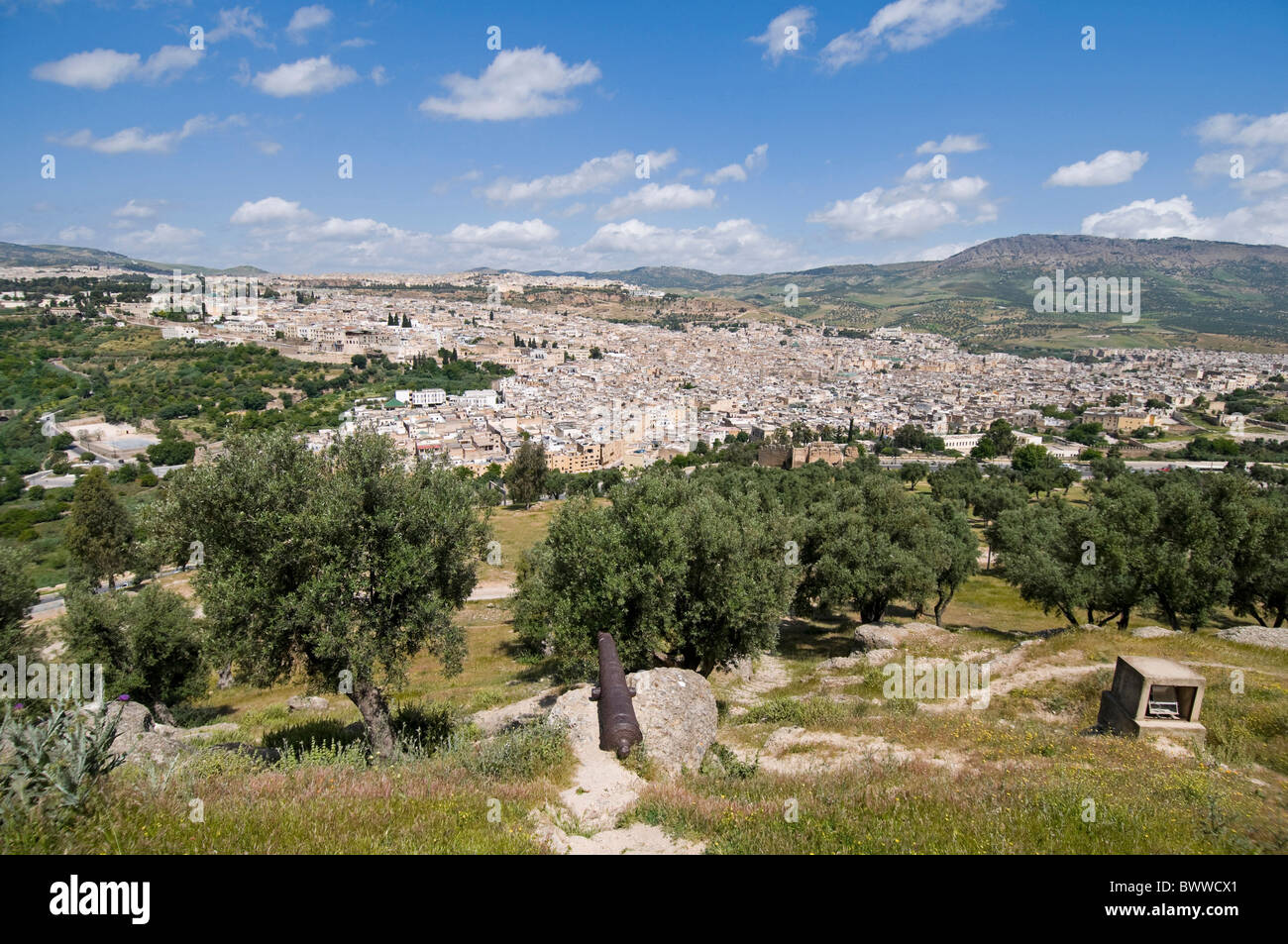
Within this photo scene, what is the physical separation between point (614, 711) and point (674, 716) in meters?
1.51

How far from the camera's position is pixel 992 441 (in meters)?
118

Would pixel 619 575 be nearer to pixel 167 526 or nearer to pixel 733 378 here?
pixel 167 526

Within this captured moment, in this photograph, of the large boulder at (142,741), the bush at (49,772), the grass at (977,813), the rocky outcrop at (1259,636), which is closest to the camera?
the bush at (49,772)

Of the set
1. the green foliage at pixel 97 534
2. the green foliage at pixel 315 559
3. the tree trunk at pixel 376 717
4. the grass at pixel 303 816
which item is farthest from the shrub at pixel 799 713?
the green foliage at pixel 97 534

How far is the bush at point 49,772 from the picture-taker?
4859mm

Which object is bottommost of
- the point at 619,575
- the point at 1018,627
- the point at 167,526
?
the point at 1018,627

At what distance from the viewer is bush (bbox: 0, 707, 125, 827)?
4.86 metres

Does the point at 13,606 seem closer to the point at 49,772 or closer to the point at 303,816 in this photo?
the point at 49,772

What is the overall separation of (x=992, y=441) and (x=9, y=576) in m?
133

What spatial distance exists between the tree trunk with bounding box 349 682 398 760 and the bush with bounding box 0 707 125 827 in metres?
5.13

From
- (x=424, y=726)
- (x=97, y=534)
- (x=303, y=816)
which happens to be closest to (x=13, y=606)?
(x=424, y=726)

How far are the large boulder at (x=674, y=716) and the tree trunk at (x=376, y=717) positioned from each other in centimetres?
447

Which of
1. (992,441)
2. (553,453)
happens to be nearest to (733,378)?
(992,441)

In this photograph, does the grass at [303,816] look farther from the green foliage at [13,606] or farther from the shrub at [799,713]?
the green foliage at [13,606]
